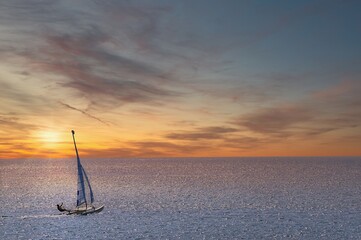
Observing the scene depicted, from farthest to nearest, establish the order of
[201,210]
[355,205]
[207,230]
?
[355,205], [201,210], [207,230]

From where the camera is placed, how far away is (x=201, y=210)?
8075cm

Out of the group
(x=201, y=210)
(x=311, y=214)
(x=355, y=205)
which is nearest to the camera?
(x=311, y=214)

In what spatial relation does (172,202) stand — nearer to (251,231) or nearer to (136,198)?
(136,198)

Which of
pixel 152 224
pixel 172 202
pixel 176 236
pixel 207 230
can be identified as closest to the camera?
pixel 176 236

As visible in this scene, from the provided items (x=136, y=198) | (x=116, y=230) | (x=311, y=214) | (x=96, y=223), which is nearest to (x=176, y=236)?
(x=116, y=230)

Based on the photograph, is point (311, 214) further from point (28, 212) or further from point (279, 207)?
point (28, 212)

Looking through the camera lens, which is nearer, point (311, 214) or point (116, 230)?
point (116, 230)

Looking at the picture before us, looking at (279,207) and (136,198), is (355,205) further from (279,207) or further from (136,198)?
(136,198)

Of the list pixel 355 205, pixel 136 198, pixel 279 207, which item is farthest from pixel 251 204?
pixel 136 198

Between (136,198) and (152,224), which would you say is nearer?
(152,224)

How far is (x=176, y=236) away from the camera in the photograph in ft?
182

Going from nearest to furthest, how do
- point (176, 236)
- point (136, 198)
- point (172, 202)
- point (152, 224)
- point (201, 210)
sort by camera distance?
point (176, 236) < point (152, 224) < point (201, 210) < point (172, 202) < point (136, 198)

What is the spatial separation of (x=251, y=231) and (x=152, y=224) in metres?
15.8

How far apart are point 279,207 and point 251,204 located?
7.03 m
